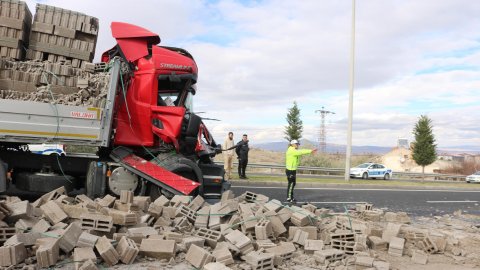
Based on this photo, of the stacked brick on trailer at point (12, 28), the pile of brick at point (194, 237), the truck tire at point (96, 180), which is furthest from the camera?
the truck tire at point (96, 180)

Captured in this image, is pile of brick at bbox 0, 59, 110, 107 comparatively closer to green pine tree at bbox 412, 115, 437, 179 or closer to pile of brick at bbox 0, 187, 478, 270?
pile of brick at bbox 0, 187, 478, 270

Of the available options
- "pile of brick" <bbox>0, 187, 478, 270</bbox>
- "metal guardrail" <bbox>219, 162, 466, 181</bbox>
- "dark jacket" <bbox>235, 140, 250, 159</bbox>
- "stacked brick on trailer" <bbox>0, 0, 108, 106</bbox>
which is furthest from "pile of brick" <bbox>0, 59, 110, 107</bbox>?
"metal guardrail" <bbox>219, 162, 466, 181</bbox>

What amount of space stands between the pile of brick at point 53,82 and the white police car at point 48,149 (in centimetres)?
90

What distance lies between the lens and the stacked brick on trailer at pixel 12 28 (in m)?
7.65

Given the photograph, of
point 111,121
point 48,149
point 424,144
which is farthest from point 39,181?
point 424,144

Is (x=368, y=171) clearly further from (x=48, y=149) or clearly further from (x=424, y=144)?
(x=48, y=149)

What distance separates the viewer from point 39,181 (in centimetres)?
807

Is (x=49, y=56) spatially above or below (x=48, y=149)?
above

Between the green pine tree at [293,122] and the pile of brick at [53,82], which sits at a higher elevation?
the green pine tree at [293,122]

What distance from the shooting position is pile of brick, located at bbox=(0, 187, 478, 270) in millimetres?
5082

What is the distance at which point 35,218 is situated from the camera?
596cm

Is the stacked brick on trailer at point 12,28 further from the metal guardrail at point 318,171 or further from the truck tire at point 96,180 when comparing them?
the metal guardrail at point 318,171

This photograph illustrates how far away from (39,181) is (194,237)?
3866mm

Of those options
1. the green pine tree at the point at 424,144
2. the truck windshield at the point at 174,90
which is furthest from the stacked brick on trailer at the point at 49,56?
the green pine tree at the point at 424,144
